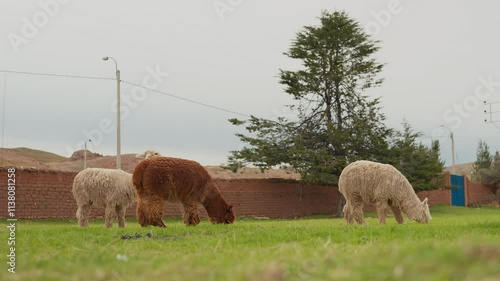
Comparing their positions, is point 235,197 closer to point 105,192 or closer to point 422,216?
point 105,192

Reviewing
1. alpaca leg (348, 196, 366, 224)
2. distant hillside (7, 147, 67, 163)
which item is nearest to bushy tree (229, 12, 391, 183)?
alpaca leg (348, 196, 366, 224)

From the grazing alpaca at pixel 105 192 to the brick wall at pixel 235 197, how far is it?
8.74 m

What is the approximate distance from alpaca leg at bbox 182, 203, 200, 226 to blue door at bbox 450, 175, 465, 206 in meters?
44.6

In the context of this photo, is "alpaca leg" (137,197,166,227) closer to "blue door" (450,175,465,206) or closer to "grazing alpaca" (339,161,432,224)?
"grazing alpaca" (339,161,432,224)

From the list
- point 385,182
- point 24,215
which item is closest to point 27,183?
point 24,215

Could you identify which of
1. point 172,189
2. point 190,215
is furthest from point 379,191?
point 172,189

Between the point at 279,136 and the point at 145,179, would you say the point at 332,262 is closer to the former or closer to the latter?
the point at 145,179

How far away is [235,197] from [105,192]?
1801 cm

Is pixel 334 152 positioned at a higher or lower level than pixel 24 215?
higher

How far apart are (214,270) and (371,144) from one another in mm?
34479

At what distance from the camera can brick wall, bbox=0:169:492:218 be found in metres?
25.1

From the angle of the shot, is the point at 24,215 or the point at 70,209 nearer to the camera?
the point at 24,215

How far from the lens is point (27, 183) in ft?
82.9

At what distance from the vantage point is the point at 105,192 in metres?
16.8
